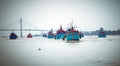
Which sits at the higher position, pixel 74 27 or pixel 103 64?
pixel 74 27

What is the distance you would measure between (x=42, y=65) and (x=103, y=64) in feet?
12.4

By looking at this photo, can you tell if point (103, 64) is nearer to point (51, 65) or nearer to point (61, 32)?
point (51, 65)

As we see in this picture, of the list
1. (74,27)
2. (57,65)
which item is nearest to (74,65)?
(57,65)

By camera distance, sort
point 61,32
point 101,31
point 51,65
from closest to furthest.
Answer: point 51,65, point 61,32, point 101,31

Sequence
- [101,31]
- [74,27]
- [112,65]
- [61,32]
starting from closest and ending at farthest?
[112,65]
[74,27]
[61,32]
[101,31]

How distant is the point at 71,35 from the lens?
41.4 meters

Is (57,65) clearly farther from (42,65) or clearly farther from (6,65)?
(6,65)

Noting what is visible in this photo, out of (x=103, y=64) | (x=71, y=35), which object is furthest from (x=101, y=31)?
(x=103, y=64)

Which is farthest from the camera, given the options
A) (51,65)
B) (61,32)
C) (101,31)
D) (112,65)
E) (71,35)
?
(101,31)

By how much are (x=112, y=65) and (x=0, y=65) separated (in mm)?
6989

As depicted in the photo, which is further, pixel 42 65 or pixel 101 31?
pixel 101 31

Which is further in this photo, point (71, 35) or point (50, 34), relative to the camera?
point (50, 34)

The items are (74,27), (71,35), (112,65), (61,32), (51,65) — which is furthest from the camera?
(61,32)

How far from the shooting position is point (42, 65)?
9258 millimetres
